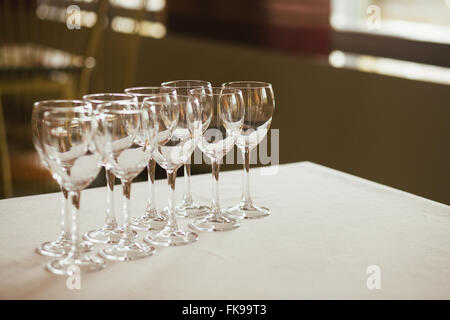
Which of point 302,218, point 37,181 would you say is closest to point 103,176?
point 37,181

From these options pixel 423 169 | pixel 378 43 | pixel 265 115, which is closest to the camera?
pixel 265 115

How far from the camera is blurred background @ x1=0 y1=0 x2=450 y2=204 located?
2.38m

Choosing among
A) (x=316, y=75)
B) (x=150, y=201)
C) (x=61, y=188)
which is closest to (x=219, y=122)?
(x=150, y=201)

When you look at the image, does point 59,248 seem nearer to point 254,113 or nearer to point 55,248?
point 55,248

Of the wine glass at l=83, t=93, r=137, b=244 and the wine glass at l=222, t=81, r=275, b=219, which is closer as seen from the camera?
the wine glass at l=83, t=93, r=137, b=244

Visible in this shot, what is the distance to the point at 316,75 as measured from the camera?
2787 millimetres

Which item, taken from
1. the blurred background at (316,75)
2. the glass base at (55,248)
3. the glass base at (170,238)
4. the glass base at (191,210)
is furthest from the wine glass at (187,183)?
the blurred background at (316,75)

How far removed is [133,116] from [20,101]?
200cm

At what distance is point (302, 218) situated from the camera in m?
1.15

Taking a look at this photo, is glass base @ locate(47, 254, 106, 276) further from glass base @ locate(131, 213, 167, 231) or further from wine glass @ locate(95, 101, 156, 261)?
glass base @ locate(131, 213, 167, 231)

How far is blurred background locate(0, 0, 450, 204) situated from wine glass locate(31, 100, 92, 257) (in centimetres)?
157

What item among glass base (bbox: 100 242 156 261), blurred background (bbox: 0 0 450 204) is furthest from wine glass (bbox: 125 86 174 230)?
blurred background (bbox: 0 0 450 204)

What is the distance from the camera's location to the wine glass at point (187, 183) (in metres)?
1.12
